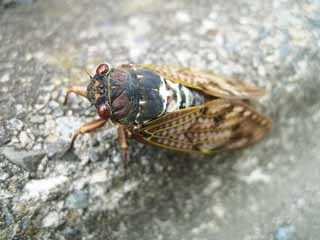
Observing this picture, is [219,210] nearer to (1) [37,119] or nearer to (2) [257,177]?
(2) [257,177]

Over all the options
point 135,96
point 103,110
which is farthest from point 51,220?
point 135,96

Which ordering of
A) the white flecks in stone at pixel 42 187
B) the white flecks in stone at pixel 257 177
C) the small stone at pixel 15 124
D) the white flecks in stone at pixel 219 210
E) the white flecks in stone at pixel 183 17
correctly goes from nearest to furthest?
1. the white flecks in stone at pixel 42 187
2. the small stone at pixel 15 124
3. the white flecks in stone at pixel 219 210
4. the white flecks in stone at pixel 257 177
5. the white flecks in stone at pixel 183 17

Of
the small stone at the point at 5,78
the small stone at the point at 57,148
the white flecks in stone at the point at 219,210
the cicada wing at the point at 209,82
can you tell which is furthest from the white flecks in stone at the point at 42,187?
the white flecks in stone at the point at 219,210

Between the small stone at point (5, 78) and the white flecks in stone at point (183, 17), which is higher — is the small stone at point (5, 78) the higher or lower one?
the lower one

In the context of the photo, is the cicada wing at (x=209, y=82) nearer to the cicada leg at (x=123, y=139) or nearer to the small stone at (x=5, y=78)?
the cicada leg at (x=123, y=139)

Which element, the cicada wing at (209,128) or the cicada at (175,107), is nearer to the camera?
the cicada at (175,107)

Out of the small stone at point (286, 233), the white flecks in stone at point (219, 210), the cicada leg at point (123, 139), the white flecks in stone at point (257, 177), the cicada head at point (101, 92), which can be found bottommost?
the small stone at point (286, 233)

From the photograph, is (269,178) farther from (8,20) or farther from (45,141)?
(8,20)
